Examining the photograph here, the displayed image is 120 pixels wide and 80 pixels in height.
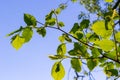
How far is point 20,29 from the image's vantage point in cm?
154

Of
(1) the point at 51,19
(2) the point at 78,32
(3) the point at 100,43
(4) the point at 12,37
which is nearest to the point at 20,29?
(4) the point at 12,37

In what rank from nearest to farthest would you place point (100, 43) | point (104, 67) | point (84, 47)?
point (100, 43), point (84, 47), point (104, 67)

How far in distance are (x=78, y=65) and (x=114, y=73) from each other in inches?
8.3

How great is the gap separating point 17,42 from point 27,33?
73 millimetres

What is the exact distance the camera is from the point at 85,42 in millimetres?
1596

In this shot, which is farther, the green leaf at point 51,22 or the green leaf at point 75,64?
the green leaf at point 51,22

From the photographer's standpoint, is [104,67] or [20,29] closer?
[20,29]

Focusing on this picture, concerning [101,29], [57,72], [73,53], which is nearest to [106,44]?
[101,29]

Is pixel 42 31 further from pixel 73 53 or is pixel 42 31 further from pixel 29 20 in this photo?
pixel 73 53

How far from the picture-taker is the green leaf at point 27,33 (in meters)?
1.56

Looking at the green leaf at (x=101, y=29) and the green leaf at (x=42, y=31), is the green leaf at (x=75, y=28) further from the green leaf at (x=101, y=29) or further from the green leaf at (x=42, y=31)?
the green leaf at (x=101, y=29)

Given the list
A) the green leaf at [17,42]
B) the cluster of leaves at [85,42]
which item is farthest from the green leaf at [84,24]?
the green leaf at [17,42]

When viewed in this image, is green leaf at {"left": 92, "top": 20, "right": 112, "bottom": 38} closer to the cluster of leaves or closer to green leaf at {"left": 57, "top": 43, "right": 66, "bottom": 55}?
the cluster of leaves

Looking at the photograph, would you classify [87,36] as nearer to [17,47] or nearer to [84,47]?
[84,47]
